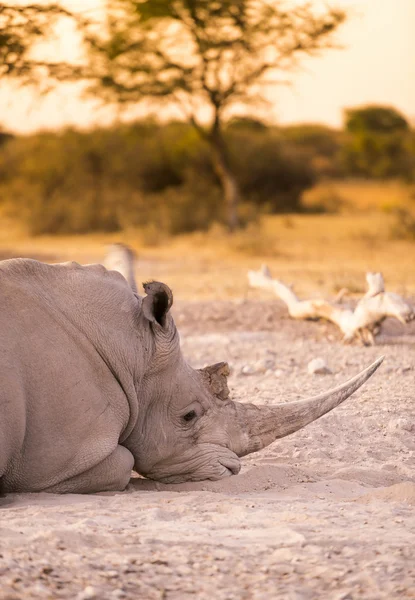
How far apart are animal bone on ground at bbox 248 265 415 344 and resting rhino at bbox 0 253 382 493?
276 cm

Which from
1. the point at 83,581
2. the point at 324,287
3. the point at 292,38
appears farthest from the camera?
the point at 292,38

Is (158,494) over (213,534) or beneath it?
beneath

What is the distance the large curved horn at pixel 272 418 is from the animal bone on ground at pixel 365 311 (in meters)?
2.76

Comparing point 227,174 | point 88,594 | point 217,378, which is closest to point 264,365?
point 217,378

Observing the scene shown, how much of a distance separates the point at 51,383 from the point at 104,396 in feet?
0.87

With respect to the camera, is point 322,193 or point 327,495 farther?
point 322,193

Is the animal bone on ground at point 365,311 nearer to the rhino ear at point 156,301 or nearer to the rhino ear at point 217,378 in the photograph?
the rhino ear at point 217,378

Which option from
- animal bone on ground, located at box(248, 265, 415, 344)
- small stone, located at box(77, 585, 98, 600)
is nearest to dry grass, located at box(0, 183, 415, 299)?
animal bone on ground, located at box(248, 265, 415, 344)

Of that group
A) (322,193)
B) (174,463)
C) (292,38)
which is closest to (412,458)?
(174,463)

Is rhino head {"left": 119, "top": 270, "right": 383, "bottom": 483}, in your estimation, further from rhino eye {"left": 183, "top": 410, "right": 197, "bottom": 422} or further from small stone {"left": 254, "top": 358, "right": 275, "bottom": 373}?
small stone {"left": 254, "top": 358, "right": 275, "bottom": 373}

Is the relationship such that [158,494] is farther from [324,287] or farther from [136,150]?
[136,150]

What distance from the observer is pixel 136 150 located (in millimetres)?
27250

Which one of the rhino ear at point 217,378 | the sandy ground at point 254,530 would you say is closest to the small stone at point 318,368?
the sandy ground at point 254,530

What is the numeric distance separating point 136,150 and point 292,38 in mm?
7893
